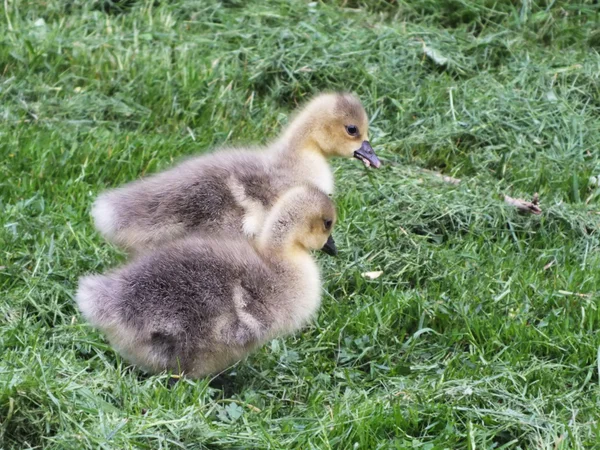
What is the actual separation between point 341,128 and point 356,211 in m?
0.45

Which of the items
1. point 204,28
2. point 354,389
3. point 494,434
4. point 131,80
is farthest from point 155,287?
point 204,28

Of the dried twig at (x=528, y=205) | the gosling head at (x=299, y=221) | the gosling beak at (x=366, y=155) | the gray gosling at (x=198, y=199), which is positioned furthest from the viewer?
the dried twig at (x=528, y=205)

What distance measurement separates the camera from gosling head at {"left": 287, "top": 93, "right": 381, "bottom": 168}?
542 centimetres

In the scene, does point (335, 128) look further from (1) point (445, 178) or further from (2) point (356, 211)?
(1) point (445, 178)

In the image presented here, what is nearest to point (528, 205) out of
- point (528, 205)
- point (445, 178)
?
point (528, 205)

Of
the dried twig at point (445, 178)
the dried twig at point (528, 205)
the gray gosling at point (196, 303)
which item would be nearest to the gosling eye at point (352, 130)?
the dried twig at point (445, 178)

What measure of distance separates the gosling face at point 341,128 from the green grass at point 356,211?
1.12 feet

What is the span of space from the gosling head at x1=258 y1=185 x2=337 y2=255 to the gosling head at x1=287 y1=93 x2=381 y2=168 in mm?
801

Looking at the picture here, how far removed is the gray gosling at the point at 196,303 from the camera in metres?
4.14

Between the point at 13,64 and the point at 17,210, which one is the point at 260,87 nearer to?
the point at 13,64

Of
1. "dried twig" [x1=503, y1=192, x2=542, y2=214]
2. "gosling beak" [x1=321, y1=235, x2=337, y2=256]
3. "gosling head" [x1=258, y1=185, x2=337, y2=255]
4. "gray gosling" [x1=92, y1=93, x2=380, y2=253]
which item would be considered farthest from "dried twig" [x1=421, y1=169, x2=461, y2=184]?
"gosling head" [x1=258, y1=185, x2=337, y2=255]

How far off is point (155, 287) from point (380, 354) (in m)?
1.05

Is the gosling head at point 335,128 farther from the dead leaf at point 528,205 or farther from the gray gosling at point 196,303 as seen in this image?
the gray gosling at point 196,303

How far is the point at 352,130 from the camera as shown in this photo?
5.50m
